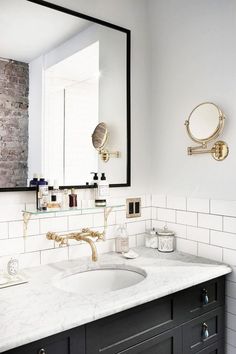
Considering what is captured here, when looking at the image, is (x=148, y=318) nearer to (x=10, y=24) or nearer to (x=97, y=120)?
(x=97, y=120)

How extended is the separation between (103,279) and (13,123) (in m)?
0.92

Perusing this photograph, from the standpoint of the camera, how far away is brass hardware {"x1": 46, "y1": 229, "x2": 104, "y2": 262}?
A: 5.58ft

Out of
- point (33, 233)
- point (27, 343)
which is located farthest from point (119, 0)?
point (27, 343)

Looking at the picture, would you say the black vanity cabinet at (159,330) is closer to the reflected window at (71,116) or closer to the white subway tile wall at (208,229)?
the white subway tile wall at (208,229)

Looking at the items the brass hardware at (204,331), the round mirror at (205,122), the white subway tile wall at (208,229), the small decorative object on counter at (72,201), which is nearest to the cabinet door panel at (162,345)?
the brass hardware at (204,331)

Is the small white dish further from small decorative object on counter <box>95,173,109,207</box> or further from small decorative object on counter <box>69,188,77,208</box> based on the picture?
small decorative object on counter <box>69,188,77,208</box>

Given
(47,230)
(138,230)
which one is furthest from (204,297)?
(47,230)

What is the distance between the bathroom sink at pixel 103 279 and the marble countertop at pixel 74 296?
33 mm

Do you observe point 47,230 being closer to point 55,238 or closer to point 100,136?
point 55,238

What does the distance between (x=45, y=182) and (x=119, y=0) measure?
1.25 m

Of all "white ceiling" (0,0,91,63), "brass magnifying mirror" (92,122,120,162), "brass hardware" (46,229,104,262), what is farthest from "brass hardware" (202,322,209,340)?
"white ceiling" (0,0,91,63)

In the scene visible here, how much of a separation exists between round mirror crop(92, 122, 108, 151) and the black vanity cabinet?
36.4 inches

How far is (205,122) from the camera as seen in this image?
71.1 inches

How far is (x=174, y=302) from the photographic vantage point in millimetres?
1511
